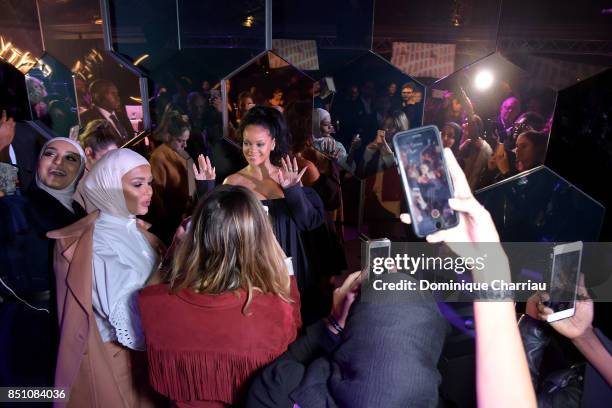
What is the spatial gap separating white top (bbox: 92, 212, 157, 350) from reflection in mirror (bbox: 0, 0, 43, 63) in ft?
4.75

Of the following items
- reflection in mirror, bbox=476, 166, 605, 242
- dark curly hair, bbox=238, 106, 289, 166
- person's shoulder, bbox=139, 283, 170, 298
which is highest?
dark curly hair, bbox=238, 106, 289, 166

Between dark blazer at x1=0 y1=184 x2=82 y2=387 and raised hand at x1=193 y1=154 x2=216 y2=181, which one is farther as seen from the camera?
raised hand at x1=193 y1=154 x2=216 y2=181

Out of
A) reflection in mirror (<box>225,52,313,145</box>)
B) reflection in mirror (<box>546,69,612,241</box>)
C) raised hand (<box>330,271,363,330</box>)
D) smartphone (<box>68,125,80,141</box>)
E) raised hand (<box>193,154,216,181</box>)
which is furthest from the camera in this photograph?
smartphone (<box>68,125,80,141</box>)

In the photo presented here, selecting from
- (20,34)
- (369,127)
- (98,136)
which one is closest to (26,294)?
(98,136)

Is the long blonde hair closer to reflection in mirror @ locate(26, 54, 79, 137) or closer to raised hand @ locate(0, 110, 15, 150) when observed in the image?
reflection in mirror @ locate(26, 54, 79, 137)

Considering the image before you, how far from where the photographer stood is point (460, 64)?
1735 millimetres

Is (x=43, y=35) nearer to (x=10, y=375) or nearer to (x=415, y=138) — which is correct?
(x=10, y=375)

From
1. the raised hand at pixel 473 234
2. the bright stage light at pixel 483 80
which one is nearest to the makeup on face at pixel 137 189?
the raised hand at pixel 473 234

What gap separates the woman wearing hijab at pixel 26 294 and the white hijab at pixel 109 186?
0.40 m

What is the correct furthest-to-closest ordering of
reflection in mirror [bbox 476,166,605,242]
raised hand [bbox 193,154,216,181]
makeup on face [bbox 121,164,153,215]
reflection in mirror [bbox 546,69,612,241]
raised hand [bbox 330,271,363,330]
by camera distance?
raised hand [bbox 193,154,216,181], makeup on face [bbox 121,164,153,215], reflection in mirror [bbox 476,166,605,242], reflection in mirror [bbox 546,69,612,241], raised hand [bbox 330,271,363,330]

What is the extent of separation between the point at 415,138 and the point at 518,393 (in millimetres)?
938

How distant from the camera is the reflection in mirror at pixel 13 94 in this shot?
244 cm

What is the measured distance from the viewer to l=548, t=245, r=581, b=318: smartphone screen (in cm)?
143

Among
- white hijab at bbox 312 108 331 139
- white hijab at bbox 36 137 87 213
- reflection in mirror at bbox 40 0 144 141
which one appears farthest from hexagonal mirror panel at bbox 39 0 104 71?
white hijab at bbox 312 108 331 139
